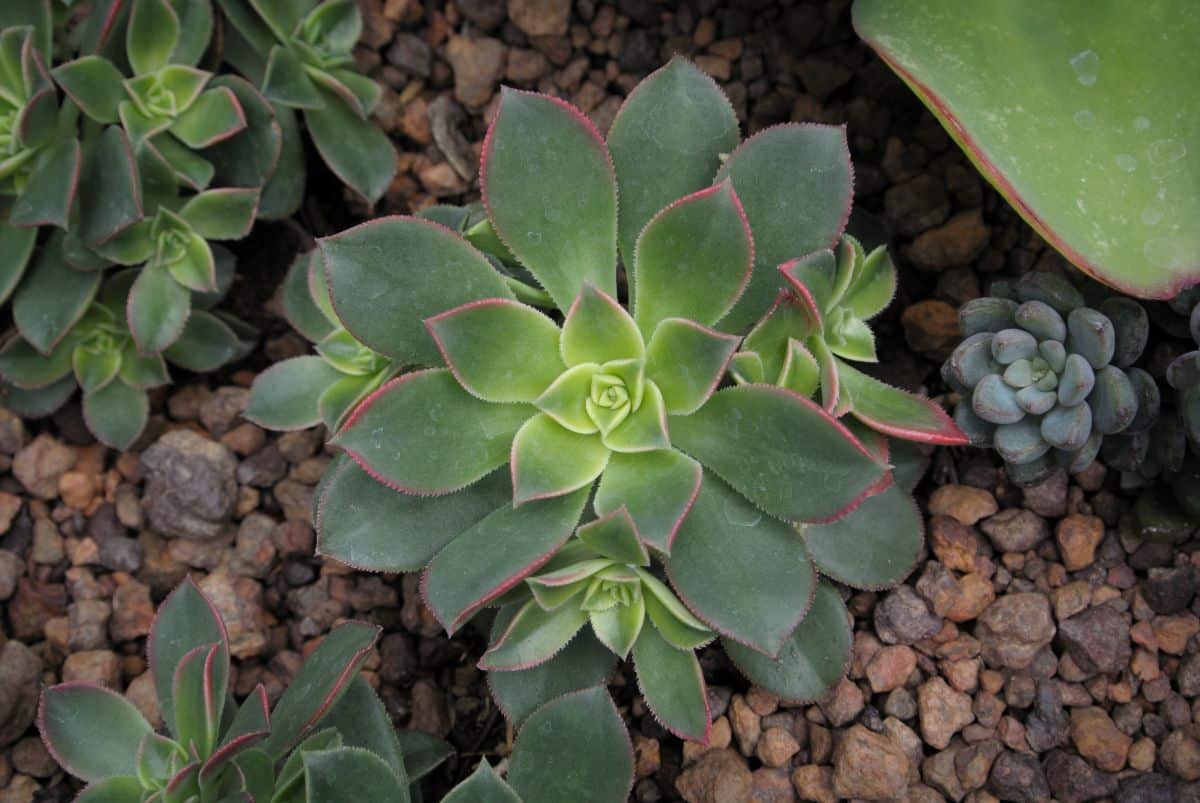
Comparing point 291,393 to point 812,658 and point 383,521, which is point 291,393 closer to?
point 383,521

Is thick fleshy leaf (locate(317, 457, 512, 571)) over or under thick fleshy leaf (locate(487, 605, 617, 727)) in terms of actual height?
over

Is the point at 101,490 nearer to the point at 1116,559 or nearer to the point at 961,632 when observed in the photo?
the point at 961,632

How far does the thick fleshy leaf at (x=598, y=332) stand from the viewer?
3.78 feet

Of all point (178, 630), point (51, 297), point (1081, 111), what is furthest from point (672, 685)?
point (51, 297)

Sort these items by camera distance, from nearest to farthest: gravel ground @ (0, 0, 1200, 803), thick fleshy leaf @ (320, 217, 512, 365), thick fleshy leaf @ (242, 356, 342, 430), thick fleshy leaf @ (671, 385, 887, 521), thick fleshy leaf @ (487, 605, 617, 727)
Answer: thick fleshy leaf @ (671, 385, 887, 521) → thick fleshy leaf @ (320, 217, 512, 365) → thick fleshy leaf @ (487, 605, 617, 727) → gravel ground @ (0, 0, 1200, 803) → thick fleshy leaf @ (242, 356, 342, 430)

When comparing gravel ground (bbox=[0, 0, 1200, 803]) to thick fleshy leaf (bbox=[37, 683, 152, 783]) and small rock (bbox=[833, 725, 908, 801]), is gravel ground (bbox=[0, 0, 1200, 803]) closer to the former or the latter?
small rock (bbox=[833, 725, 908, 801])

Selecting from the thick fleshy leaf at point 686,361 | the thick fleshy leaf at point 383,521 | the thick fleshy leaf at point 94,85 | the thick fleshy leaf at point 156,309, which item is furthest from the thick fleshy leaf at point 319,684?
the thick fleshy leaf at point 94,85

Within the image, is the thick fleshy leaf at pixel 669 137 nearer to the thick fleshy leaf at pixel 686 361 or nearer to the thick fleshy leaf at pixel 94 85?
the thick fleshy leaf at pixel 686 361

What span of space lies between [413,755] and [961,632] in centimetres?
69

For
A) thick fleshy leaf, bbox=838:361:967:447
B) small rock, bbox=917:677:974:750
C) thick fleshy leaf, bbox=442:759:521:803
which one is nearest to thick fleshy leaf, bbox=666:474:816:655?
thick fleshy leaf, bbox=838:361:967:447

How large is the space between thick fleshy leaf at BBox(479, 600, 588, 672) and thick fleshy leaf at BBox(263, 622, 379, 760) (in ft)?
0.46

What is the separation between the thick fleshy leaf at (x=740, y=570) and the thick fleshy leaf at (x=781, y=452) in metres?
0.04

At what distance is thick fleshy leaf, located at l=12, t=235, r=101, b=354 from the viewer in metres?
1.60

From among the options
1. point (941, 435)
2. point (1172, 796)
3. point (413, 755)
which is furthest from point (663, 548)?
point (1172, 796)
